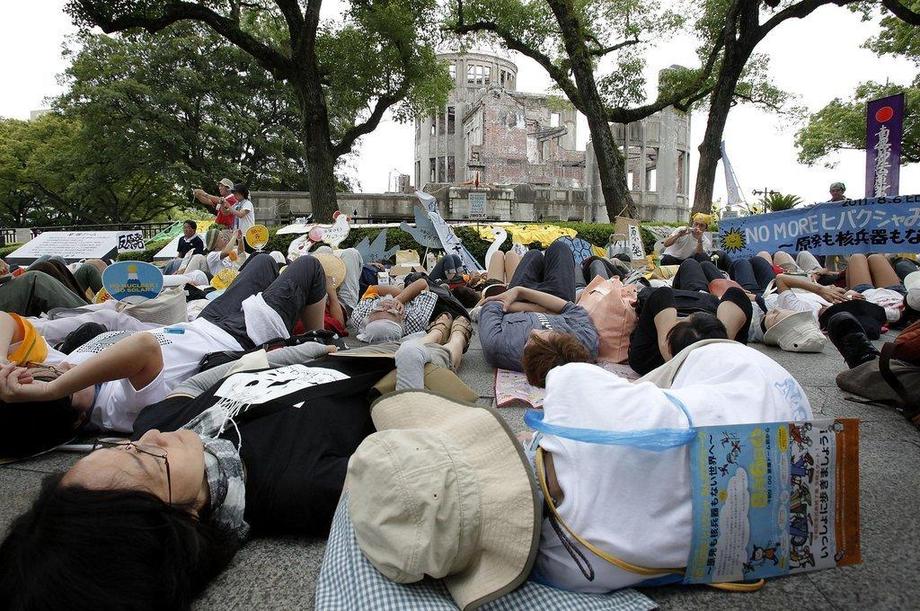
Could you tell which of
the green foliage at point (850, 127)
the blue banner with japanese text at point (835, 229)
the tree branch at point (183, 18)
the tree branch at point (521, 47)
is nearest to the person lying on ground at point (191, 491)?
the blue banner with japanese text at point (835, 229)

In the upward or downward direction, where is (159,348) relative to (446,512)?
upward

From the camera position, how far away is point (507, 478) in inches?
51.3

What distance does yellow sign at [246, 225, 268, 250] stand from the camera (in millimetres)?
7566

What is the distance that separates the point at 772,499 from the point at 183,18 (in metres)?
15.2

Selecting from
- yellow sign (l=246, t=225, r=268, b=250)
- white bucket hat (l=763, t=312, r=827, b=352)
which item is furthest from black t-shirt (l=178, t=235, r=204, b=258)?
white bucket hat (l=763, t=312, r=827, b=352)

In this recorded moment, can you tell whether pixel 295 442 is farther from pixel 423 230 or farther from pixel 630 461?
pixel 423 230

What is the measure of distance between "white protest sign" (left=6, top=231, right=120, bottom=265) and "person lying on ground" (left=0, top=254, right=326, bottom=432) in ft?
23.5

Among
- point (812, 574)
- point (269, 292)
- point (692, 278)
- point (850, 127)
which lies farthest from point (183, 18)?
point (850, 127)

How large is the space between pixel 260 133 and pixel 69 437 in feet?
81.3

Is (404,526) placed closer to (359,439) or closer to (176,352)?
(359,439)

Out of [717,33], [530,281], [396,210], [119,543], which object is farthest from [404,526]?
[396,210]

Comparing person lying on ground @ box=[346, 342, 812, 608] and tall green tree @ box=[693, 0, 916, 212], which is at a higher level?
tall green tree @ box=[693, 0, 916, 212]

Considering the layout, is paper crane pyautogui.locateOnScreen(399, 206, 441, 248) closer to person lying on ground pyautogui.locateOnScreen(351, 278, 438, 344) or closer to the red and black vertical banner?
person lying on ground pyautogui.locateOnScreen(351, 278, 438, 344)

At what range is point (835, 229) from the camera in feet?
19.5
